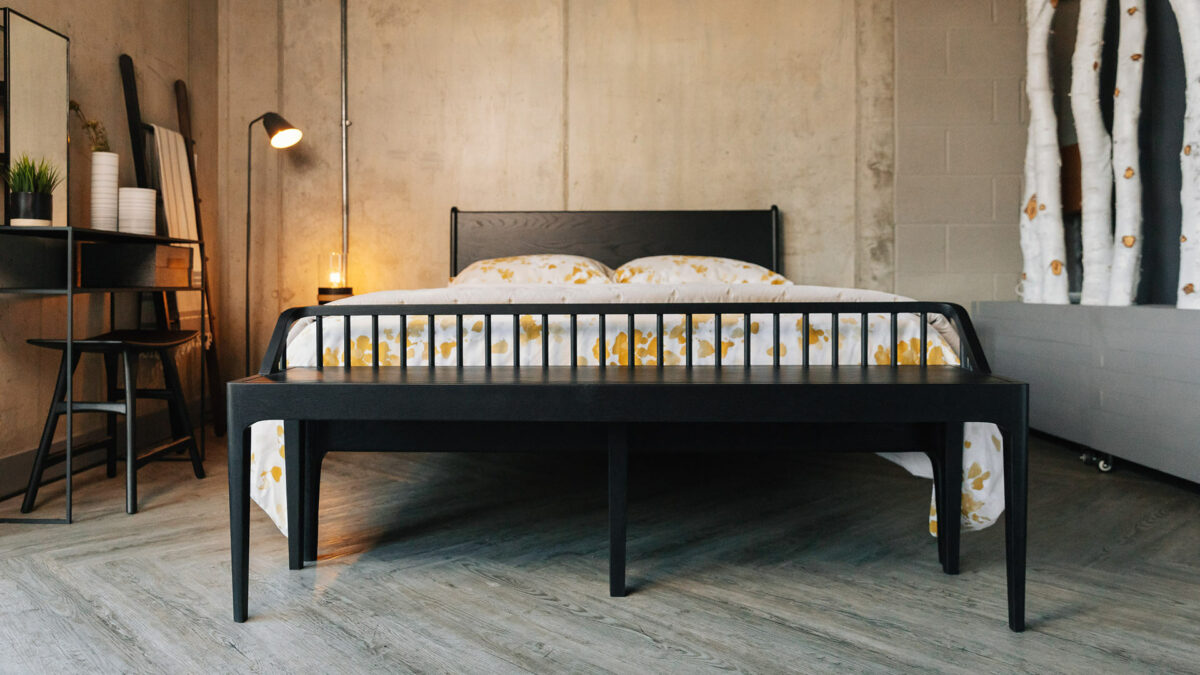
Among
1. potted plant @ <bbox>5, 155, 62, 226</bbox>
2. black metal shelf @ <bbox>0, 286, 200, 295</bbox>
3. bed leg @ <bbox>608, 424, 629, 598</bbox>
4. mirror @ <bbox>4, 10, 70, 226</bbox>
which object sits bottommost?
bed leg @ <bbox>608, 424, 629, 598</bbox>

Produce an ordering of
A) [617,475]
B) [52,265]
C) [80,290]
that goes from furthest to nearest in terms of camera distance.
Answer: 1. [52,265]
2. [80,290]
3. [617,475]

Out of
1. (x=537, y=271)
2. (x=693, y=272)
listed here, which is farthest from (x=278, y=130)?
(x=693, y=272)

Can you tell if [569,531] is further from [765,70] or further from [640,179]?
[765,70]

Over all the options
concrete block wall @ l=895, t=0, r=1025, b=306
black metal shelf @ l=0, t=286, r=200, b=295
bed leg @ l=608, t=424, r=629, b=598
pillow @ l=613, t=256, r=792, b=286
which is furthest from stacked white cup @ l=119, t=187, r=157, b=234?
concrete block wall @ l=895, t=0, r=1025, b=306

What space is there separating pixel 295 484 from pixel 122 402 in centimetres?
125

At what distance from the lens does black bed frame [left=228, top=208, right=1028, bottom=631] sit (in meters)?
1.57

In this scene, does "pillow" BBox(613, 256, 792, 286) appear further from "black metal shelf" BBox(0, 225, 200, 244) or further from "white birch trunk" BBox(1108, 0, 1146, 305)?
"black metal shelf" BBox(0, 225, 200, 244)

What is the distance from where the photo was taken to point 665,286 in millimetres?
2555

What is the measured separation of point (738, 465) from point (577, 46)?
8.63 feet

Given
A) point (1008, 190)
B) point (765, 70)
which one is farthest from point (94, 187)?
point (1008, 190)

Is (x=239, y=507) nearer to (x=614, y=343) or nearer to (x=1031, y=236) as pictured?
(x=614, y=343)

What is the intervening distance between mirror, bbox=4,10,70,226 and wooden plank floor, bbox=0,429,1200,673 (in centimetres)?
122

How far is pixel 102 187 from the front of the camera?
3229mm

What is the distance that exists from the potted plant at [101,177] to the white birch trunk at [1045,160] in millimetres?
4095
